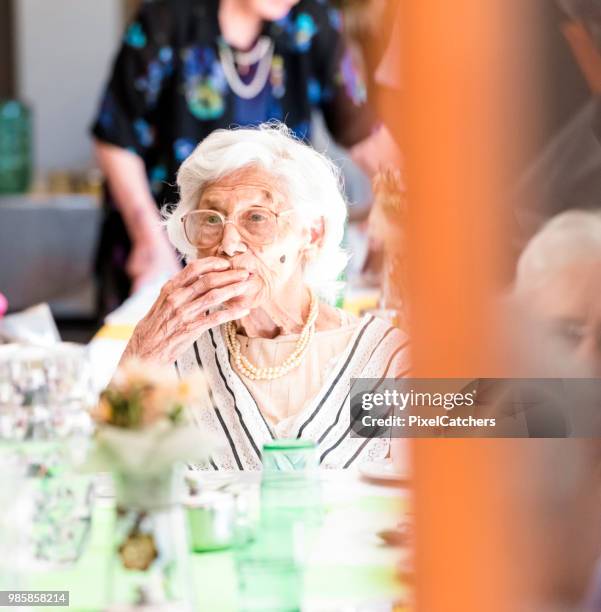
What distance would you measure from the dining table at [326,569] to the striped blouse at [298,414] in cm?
7

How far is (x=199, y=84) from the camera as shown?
61.9 inches

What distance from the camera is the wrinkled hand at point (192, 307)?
3.85ft

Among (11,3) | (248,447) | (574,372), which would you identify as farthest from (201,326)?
(11,3)

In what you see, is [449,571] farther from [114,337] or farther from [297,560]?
[114,337]

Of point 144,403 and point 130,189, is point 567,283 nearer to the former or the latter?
point 144,403

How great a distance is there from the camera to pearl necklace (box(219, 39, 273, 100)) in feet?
4.91

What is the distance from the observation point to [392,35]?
2.01ft

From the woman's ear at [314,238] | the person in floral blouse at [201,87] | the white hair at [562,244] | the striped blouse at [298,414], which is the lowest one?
the striped blouse at [298,414]

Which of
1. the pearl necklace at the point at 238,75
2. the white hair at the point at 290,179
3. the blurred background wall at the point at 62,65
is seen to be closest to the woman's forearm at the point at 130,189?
the pearl necklace at the point at 238,75

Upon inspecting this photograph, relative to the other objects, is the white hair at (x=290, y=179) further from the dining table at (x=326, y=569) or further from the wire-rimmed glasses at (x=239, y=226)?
the dining table at (x=326, y=569)

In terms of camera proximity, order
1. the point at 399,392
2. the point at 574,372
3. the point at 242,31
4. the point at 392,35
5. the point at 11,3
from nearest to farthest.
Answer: the point at 392,35
the point at 574,372
the point at 399,392
the point at 242,31
the point at 11,3

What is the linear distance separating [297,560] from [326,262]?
1.30 ft

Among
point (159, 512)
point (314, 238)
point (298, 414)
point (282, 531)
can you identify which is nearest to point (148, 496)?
point (159, 512)

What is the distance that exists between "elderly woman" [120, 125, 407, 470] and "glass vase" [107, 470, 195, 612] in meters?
0.27
